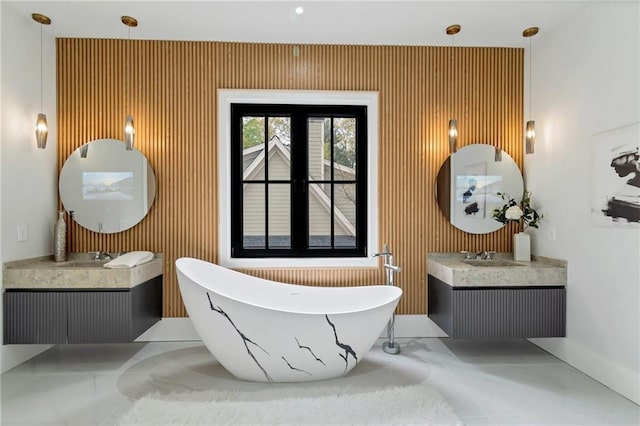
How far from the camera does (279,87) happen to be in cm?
340

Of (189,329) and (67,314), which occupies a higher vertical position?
(67,314)

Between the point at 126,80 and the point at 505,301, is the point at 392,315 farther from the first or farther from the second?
the point at 126,80

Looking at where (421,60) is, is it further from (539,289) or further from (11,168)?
(11,168)

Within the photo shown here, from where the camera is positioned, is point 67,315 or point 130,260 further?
point 130,260

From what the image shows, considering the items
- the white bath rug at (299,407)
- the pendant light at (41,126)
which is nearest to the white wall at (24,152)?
the pendant light at (41,126)

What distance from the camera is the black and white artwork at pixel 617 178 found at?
7.79ft

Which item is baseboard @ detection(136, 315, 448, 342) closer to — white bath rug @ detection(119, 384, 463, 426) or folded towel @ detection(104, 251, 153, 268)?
folded towel @ detection(104, 251, 153, 268)

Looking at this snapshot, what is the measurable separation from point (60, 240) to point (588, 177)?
4036 millimetres

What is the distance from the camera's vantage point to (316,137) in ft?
11.6

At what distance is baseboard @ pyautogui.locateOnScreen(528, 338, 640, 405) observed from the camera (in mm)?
2369

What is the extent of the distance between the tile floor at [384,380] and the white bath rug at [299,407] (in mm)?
110

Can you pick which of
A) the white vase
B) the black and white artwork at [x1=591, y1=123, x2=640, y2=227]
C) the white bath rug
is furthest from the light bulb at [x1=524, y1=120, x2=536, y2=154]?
the white bath rug

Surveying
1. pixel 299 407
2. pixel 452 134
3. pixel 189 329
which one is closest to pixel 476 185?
pixel 452 134

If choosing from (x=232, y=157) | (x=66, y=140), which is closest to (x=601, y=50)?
(x=232, y=157)
